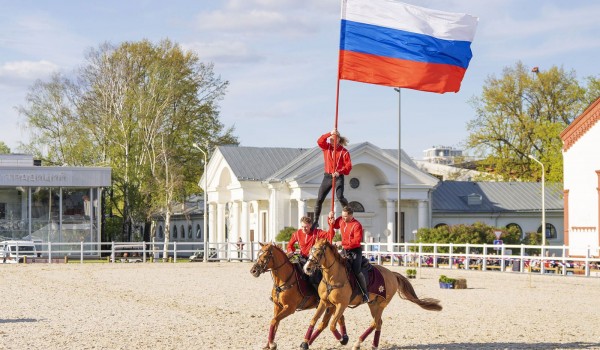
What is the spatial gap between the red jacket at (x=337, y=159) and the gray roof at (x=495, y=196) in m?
53.1

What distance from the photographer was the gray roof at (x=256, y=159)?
2532 inches

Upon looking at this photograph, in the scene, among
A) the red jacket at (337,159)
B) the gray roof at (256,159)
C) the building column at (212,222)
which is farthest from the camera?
the building column at (212,222)

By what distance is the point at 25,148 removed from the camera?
69938 mm

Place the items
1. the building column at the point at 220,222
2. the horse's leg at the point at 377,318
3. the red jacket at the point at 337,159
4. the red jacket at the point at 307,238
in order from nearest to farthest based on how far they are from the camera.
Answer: the horse's leg at the point at 377,318 → the red jacket at the point at 307,238 → the red jacket at the point at 337,159 → the building column at the point at 220,222

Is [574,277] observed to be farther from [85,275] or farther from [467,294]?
[85,275]

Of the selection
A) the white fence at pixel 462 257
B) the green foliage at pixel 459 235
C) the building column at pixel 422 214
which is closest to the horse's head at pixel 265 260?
the white fence at pixel 462 257

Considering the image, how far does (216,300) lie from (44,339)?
853 cm

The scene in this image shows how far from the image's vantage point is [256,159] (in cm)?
6619

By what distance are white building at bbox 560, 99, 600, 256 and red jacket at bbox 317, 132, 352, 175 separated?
3545 cm

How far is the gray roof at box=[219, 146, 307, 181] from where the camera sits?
6431 centimetres

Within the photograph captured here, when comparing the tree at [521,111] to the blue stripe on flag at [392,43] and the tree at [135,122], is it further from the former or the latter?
the blue stripe on flag at [392,43]

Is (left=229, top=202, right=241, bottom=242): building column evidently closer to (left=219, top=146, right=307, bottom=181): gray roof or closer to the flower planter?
(left=219, top=146, right=307, bottom=181): gray roof

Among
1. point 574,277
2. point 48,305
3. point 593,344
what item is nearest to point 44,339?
point 48,305

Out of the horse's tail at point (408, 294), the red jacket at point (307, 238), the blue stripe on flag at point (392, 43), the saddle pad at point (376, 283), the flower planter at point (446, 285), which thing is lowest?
the flower planter at point (446, 285)
